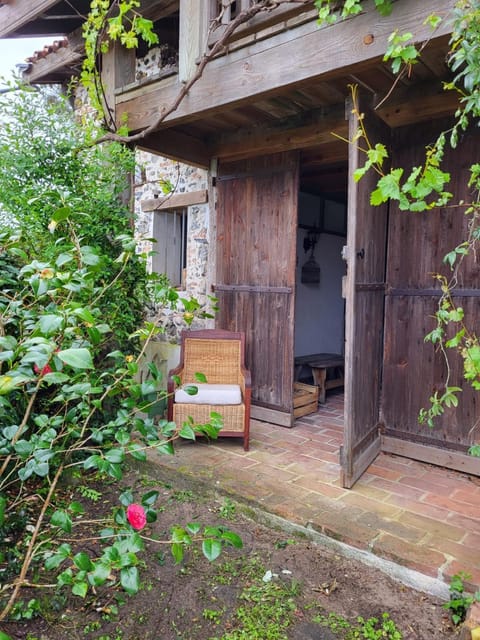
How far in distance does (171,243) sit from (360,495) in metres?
3.56

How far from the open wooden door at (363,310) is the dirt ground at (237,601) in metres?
0.69

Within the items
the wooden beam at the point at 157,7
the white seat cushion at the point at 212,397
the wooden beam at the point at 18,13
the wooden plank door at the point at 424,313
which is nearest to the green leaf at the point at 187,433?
the white seat cushion at the point at 212,397

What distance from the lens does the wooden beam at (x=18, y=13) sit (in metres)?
4.02

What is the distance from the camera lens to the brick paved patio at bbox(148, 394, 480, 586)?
2.05 m

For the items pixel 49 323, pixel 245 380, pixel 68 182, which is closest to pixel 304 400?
pixel 245 380

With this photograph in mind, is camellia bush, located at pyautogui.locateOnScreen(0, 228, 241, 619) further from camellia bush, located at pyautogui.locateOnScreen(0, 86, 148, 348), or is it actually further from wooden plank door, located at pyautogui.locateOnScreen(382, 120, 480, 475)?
wooden plank door, located at pyautogui.locateOnScreen(382, 120, 480, 475)

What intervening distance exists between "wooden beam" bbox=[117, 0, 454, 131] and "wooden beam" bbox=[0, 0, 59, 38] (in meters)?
1.73

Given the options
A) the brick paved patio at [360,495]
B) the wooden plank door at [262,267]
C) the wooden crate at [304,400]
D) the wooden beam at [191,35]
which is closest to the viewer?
the brick paved patio at [360,495]

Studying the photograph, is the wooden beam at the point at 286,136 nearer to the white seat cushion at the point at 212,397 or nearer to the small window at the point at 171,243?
the small window at the point at 171,243

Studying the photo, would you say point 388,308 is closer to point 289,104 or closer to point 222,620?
point 289,104

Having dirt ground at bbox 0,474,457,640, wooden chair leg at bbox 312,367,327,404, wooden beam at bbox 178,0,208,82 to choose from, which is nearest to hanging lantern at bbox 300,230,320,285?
wooden chair leg at bbox 312,367,327,404

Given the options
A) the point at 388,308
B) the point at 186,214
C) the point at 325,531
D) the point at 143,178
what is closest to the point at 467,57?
the point at 388,308

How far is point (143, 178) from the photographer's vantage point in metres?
5.16

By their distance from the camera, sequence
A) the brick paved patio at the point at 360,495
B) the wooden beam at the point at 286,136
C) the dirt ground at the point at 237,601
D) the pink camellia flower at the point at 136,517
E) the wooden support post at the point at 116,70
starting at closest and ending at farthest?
the pink camellia flower at the point at 136,517, the dirt ground at the point at 237,601, the brick paved patio at the point at 360,495, the wooden beam at the point at 286,136, the wooden support post at the point at 116,70
